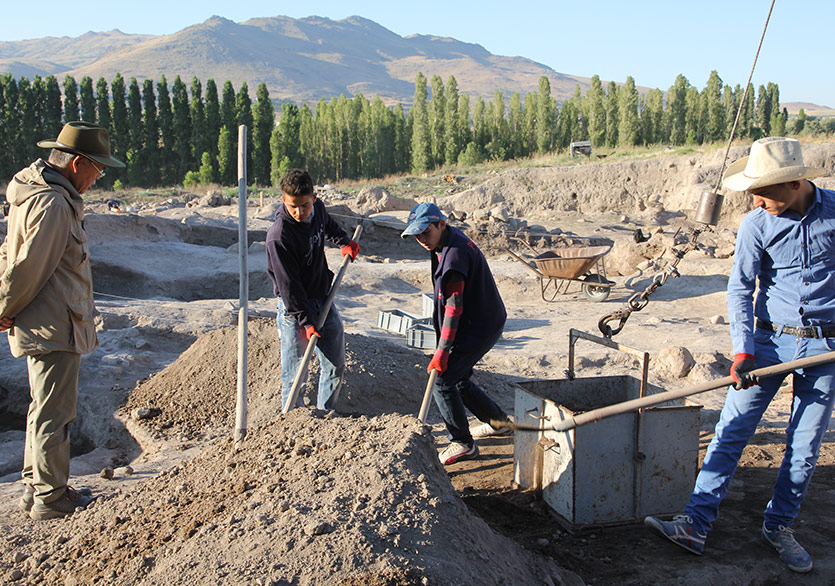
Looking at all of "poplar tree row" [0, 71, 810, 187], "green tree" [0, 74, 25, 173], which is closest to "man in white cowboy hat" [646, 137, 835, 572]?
"poplar tree row" [0, 71, 810, 187]

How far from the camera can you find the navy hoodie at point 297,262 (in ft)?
13.0

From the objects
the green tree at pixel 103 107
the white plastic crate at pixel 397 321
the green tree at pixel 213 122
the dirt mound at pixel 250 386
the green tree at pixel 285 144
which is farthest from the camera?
the green tree at pixel 213 122

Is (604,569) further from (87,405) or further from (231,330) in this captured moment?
(87,405)

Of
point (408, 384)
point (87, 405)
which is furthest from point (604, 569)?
point (87, 405)

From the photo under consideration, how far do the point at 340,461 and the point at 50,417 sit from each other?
1507 millimetres

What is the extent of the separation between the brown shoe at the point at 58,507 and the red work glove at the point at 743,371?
10.5 feet

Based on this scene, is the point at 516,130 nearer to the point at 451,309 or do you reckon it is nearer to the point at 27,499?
the point at 451,309

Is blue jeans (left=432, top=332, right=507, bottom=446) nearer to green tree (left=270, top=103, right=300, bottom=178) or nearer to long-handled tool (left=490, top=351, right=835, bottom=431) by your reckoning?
long-handled tool (left=490, top=351, right=835, bottom=431)

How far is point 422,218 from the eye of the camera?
12.4 feet

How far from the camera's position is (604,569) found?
3092 millimetres

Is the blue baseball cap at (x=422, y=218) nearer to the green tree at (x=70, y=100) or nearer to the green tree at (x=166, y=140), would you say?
the green tree at (x=166, y=140)

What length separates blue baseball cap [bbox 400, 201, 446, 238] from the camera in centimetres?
373

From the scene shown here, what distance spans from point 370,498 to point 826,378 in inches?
81.4

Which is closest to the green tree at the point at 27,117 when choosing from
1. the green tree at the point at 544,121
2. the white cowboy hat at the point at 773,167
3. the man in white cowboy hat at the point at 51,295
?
the green tree at the point at 544,121
